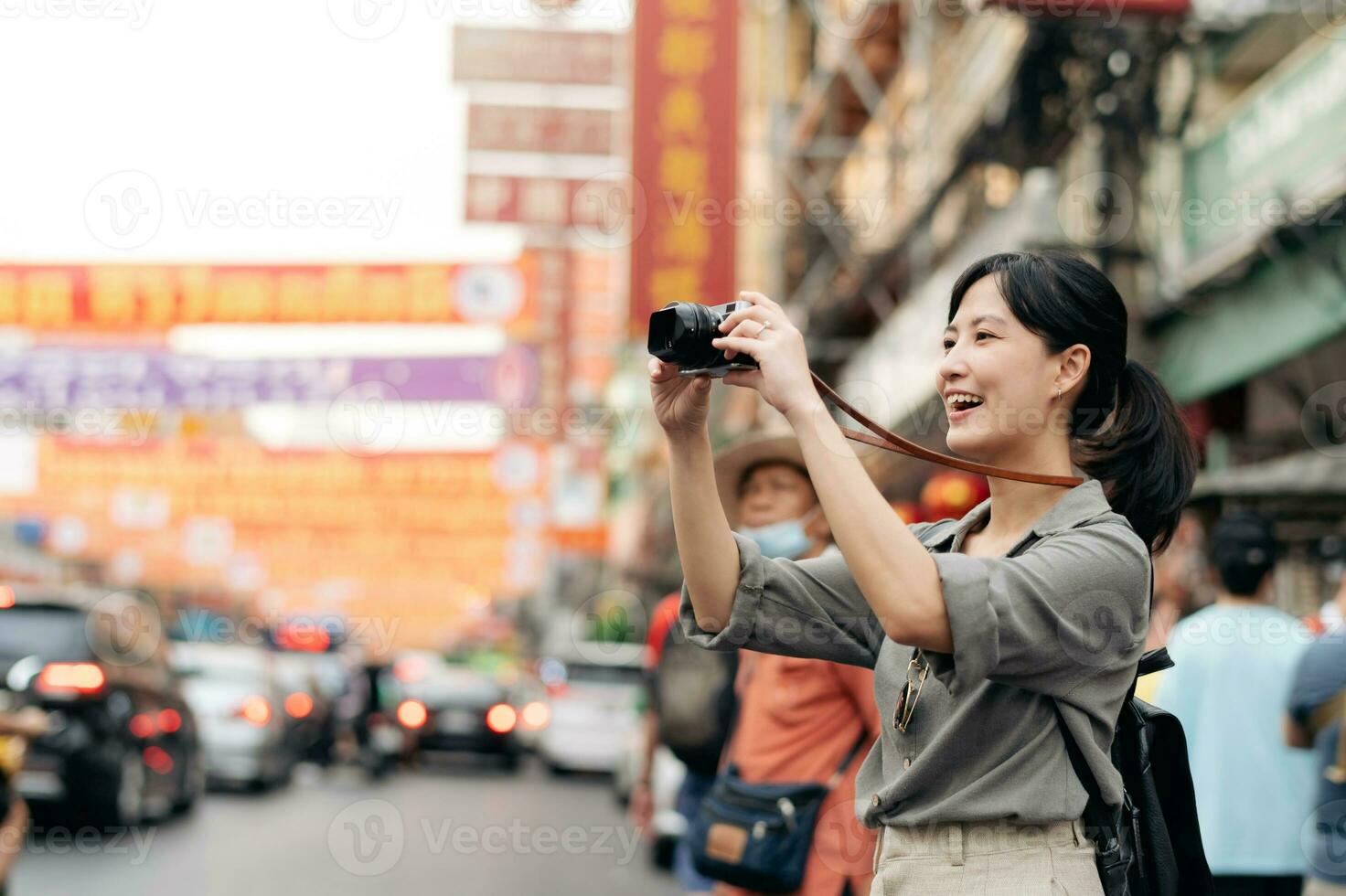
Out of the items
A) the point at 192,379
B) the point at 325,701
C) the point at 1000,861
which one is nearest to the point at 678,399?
the point at 1000,861

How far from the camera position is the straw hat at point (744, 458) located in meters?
4.46

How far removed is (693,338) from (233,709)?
556 inches

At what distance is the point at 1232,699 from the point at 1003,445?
8.67ft

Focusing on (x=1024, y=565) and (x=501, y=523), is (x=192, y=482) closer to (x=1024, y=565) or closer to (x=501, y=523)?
(x=501, y=523)

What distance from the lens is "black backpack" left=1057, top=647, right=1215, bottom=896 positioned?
7.15ft

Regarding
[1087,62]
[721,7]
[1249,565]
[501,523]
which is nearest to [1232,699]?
[1249,565]

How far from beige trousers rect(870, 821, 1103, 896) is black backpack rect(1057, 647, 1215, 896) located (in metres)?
0.04

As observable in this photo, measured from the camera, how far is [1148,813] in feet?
7.48

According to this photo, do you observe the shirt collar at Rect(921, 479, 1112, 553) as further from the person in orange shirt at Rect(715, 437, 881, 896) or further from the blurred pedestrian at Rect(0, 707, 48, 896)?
the blurred pedestrian at Rect(0, 707, 48, 896)
